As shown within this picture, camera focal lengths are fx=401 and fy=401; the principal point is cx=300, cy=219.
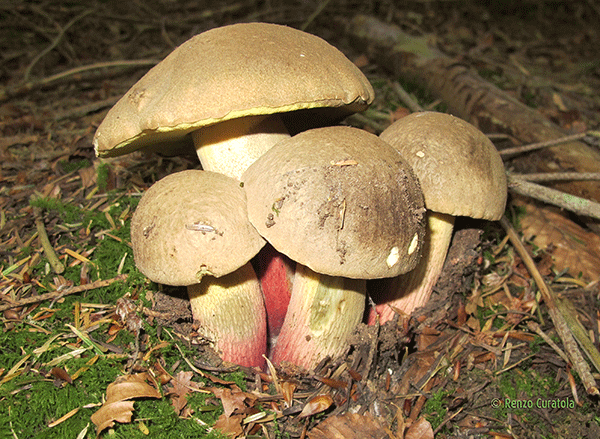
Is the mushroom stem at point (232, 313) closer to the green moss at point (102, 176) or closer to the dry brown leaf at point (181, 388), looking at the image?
the dry brown leaf at point (181, 388)

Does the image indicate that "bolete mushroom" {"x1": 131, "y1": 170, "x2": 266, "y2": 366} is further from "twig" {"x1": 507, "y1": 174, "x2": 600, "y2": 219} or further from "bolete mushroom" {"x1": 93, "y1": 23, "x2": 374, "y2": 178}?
"twig" {"x1": 507, "y1": 174, "x2": 600, "y2": 219}

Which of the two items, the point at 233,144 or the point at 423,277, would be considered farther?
the point at 423,277

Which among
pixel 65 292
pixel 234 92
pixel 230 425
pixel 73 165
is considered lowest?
pixel 230 425

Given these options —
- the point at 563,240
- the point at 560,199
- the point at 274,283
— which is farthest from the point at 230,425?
the point at 563,240

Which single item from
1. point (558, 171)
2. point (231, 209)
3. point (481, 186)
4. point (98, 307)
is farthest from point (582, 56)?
point (98, 307)

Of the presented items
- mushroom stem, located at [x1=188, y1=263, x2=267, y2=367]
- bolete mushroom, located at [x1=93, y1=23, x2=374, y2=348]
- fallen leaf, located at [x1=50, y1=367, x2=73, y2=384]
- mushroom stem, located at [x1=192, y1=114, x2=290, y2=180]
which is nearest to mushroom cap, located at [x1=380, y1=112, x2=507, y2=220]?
bolete mushroom, located at [x1=93, y1=23, x2=374, y2=348]

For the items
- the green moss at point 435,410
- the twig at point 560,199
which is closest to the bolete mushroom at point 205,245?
the green moss at point 435,410

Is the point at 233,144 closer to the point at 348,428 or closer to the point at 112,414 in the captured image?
the point at 112,414
